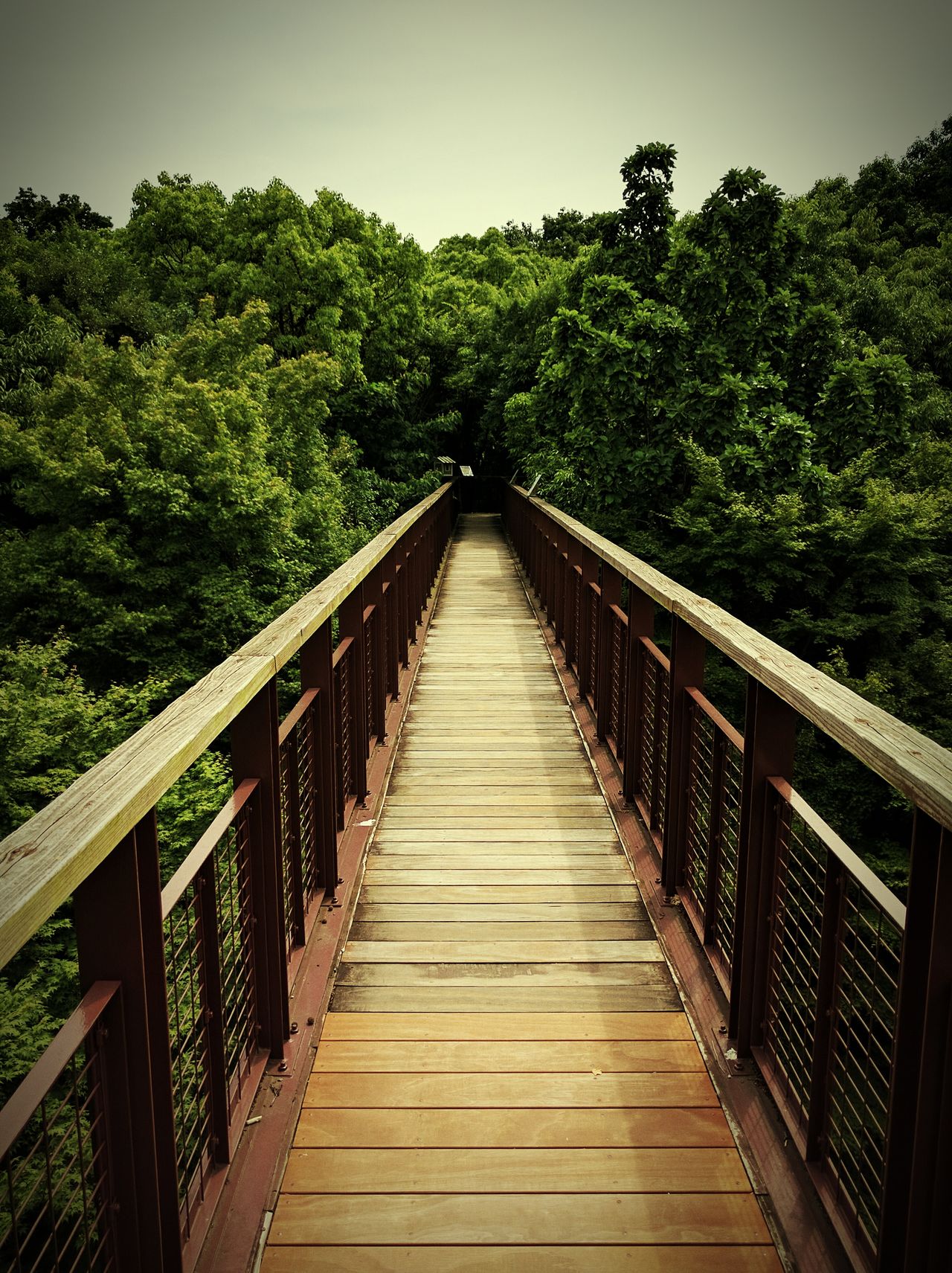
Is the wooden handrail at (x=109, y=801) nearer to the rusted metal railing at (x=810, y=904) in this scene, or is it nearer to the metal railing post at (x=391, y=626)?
the rusted metal railing at (x=810, y=904)

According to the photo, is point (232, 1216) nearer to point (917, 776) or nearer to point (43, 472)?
point (917, 776)

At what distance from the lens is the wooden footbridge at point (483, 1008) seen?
1215mm

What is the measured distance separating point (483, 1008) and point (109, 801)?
1.65m

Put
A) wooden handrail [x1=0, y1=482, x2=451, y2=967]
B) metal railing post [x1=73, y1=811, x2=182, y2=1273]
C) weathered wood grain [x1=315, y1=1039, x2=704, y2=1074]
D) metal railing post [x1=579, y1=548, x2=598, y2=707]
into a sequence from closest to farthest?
wooden handrail [x1=0, y1=482, x2=451, y2=967] < metal railing post [x1=73, y1=811, x2=182, y2=1273] < weathered wood grain [x1=315, y1=1039, x2=704, y2=1074] < metal railing post [x1=579, y1=548, x2=598, y2=707]

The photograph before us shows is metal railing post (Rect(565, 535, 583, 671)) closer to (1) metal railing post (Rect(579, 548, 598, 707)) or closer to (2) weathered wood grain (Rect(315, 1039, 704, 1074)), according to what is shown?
(1) metal railing post (Rect(579, 548, 598, 707))

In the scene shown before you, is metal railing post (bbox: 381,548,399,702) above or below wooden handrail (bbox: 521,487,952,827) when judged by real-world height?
below

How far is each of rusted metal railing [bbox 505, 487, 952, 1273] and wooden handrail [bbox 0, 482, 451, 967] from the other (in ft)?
3.27

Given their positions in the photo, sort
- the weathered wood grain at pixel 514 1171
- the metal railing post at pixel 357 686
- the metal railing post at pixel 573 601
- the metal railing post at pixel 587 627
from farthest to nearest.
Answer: the metal railing post at pixel 573 601
the metal railing post at pixel 587 627
the metal railing post at pixel 357 686
the weathered wood grain at pixel 514 1171

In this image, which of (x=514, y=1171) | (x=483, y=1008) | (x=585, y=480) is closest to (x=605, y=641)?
(x=483, y=1008)

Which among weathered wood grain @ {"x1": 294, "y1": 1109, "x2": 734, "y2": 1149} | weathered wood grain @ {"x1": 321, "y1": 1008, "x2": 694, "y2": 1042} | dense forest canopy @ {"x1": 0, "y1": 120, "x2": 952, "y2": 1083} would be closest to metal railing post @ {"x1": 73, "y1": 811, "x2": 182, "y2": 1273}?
weathered wood grain @ {"x1": 294, "y1": 1109, "x2": 734, "y2": 1149}

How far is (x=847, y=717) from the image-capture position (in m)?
1.45

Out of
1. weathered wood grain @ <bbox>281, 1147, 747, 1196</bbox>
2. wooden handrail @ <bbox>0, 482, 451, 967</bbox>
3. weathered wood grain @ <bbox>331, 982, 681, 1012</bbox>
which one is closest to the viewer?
wooden handrail @ <bbox>0, 482, 451, 967</bbox>

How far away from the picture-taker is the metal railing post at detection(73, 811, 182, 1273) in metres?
1.16

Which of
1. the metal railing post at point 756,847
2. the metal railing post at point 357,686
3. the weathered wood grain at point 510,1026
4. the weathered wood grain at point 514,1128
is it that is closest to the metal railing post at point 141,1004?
the weathered wood grain at point 514,1128
